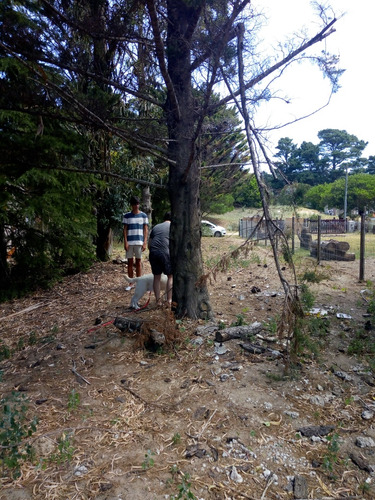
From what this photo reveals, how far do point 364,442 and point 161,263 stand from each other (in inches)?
127

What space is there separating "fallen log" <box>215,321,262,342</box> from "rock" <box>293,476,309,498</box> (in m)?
2.00

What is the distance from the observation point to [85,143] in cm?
754

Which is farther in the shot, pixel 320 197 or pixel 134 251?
pixel 320 197

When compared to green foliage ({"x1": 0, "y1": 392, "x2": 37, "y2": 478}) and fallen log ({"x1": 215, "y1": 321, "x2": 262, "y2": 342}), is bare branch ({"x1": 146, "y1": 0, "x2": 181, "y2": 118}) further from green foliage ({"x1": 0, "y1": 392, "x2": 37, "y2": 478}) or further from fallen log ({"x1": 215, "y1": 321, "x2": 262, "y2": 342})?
green foliage ({"x1": 0, "y1": 392, "x2": 37, "y2": 478})

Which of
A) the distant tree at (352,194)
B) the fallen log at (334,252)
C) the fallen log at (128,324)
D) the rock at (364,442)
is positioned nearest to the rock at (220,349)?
the fallen log at (128,324)

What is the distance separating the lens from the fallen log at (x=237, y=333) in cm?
425

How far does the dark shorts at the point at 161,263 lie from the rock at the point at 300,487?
10.5ft

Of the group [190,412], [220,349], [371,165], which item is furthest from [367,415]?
[371,165]

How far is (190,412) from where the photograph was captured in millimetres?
3021

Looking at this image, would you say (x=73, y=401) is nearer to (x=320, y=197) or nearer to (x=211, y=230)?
(x=211, y=230)

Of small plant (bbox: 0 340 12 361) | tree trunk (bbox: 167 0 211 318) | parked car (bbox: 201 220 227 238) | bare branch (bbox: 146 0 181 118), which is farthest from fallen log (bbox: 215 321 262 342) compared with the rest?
parked car (bbox: 201 220 227 238)

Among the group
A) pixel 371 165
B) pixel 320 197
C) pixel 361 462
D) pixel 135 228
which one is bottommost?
pixel 361 462

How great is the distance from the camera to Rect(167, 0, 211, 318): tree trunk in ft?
15.2

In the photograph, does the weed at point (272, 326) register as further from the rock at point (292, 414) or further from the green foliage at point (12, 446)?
the green foliage at point (12, 446)
